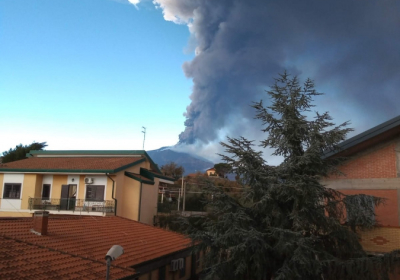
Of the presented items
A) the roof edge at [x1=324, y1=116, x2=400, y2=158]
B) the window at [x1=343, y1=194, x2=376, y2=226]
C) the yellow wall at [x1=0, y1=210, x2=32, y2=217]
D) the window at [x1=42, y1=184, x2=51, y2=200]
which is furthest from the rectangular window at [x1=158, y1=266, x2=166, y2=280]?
the window at [x1=42, y1=184, x2=51, y2=200]

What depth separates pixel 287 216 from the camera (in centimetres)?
988

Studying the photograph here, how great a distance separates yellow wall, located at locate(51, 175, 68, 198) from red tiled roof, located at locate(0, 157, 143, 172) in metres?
0.80

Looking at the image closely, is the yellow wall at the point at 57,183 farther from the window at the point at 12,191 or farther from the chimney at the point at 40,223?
the chimney at the point at 40,223

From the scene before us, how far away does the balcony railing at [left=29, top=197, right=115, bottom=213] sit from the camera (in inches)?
1004

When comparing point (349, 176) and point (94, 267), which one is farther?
point (349, 176)

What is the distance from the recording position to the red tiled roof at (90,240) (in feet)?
33.6

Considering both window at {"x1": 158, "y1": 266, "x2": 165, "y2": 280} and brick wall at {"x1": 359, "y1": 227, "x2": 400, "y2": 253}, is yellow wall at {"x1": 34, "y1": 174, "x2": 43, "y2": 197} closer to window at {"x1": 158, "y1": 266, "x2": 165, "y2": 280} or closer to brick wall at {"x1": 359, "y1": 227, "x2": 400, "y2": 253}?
window at {"x1": 158, "y1": 266, "x2": 165, "y2": 280}

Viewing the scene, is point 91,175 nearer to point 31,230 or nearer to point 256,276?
point 31,230

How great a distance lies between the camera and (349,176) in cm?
1198

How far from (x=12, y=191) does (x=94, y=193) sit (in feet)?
23.2

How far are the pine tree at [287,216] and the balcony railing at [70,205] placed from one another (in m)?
16.4

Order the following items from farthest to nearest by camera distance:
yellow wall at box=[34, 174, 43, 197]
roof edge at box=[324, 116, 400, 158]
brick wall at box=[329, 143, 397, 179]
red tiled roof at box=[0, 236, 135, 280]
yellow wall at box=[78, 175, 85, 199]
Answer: yellow wall at box=[34, 174, 43, 197] → yellow wall at box=[78, 175, 85, 199] → brick wall at box=[329, 143, 397, 179] → roof edge at box=[324, 116, 400, 158] → red tiled roof at box=[0, 236, 135, 280]

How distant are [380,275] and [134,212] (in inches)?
817

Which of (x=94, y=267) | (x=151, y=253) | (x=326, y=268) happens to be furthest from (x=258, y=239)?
(x=151, y=253)
